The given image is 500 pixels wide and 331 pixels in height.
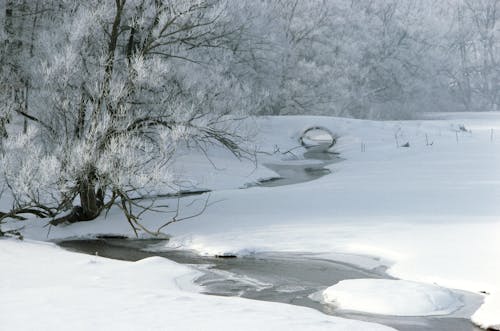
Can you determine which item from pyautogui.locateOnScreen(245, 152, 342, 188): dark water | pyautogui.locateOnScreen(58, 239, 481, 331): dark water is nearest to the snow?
pyautogui.locateOnScreen(58, 239, 481, 331): dark water

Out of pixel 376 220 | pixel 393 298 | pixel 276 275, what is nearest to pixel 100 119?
pixel 276 275

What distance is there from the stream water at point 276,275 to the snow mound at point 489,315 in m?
0.12

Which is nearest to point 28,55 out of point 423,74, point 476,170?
point 476,170

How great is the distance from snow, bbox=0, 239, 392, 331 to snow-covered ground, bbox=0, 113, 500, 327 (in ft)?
9.08

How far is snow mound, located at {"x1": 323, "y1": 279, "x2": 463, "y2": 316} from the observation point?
356 inches

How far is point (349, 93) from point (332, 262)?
38.4 m

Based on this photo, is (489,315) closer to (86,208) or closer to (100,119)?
(100,119)

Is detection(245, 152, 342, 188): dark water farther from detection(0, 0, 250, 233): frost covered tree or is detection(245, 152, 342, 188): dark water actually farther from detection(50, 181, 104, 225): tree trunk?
detection(50, 181, 104, 225): tree trunk

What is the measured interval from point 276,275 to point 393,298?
8.68 ft

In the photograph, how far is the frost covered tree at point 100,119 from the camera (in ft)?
47.2

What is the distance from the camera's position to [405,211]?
15.9m

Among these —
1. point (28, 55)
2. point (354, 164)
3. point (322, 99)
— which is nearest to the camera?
point (28, 55)

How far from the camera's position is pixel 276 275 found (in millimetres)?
11414

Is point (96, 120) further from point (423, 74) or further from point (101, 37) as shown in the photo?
point (423, 74)
